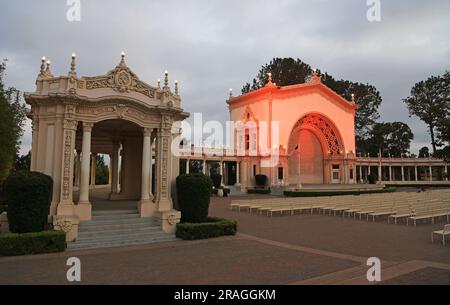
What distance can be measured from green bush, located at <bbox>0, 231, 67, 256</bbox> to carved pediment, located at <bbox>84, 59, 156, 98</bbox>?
5.97m

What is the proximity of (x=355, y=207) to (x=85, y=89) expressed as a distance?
56.4ft

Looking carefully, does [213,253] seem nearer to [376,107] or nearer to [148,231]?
[148,231]

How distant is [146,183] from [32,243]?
5.01 meters

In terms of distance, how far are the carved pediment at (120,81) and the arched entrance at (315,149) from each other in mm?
40019

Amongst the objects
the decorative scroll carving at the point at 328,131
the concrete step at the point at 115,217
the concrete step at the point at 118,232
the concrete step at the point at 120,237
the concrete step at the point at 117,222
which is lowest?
the concrete step at the point at 120,237

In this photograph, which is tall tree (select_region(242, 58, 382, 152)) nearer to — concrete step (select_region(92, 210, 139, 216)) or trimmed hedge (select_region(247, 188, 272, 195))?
trimmed hedge (select_region(247, 188, 272, 195))

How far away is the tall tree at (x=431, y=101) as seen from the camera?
2392 inches

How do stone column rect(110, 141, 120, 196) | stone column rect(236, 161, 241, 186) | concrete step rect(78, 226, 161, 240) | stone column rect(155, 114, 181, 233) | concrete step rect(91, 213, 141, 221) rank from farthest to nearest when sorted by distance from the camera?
stone column rect(236, 161, 241, 186) → stone column rect(110, 141, 120, 196) → stone column rect(155, 114, 181, 233) → concrete step rect(91, 213, 141, 221) → concrete step rect(78, 226, 161, 240)

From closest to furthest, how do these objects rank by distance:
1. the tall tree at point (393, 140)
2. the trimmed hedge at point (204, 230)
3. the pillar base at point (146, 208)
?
the trimmed hedge at point (204, 230) < the pillar base at point (146, 208) < the tall tree at point (393, 140)

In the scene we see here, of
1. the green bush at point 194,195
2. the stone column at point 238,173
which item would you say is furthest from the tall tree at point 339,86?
the green bush at point 194,195

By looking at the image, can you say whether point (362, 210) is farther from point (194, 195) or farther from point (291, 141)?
point (291, 141)

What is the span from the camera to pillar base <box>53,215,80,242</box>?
11.2 metres

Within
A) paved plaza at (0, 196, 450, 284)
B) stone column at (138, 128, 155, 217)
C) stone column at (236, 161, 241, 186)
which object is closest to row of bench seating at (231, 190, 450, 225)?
paved plaza at (0, 196, 450, 284)

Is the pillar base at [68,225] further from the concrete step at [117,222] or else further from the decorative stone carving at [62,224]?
the concrete step at [117,222]
